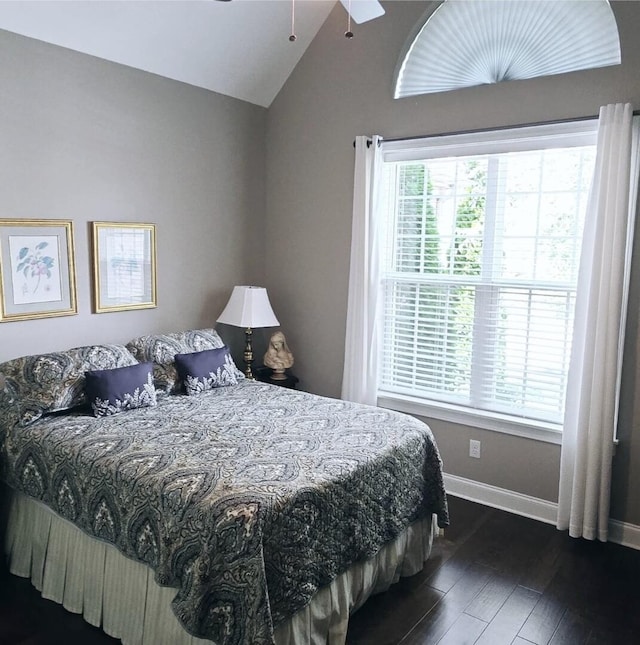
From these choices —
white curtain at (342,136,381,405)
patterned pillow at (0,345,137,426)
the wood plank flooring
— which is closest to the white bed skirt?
the wood plank flooring

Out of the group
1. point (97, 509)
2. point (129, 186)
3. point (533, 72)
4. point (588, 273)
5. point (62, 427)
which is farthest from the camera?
point (129, 186)

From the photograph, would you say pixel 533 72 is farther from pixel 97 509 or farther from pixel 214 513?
pixel 97 509

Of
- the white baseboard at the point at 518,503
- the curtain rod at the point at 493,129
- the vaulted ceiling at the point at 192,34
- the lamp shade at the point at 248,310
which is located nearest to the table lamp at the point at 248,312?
the lamp shade at the point at 248,310

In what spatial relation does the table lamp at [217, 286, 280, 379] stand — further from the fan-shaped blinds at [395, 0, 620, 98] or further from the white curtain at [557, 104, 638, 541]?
the white curtain at [557, 104, 638, 541]

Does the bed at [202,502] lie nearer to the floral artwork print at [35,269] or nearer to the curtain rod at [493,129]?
the floral artwork print at [35,269]

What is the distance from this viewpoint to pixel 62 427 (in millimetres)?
2768

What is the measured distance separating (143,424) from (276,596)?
1.19 meters

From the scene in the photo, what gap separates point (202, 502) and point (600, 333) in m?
2.25

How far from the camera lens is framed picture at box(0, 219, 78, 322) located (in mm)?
3119

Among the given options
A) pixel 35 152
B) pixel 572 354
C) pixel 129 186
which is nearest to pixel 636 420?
pixel 572 354

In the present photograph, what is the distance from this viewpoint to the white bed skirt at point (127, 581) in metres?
2.20

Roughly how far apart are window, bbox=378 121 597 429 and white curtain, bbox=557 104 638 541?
8.1 inches

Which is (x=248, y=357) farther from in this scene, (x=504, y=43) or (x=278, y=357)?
(x=504, y=43)

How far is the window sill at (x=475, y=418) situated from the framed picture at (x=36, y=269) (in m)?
2.20
